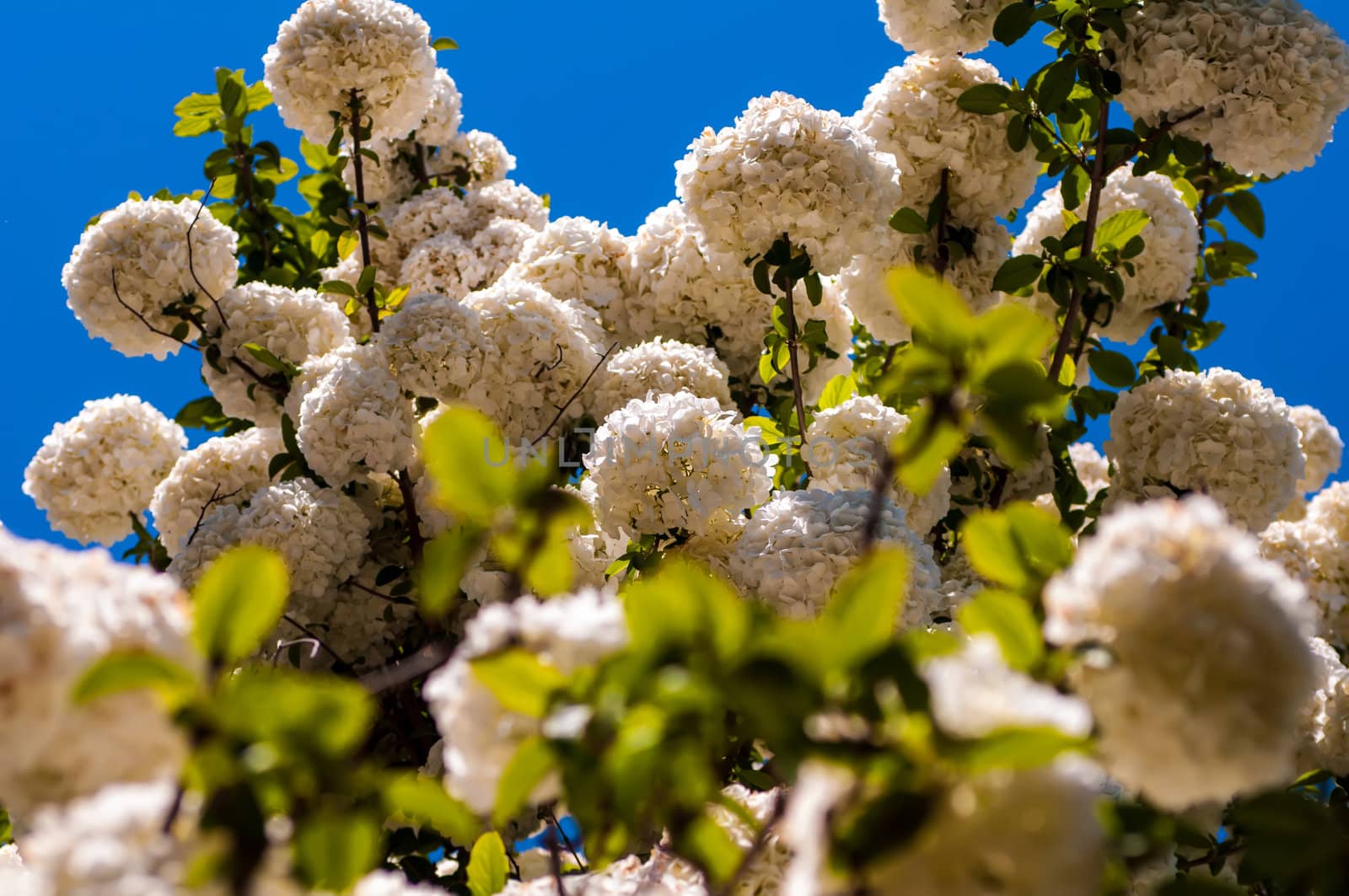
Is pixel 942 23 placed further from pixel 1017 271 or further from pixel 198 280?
pixel 198 280

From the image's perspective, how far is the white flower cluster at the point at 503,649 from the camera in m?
0.54

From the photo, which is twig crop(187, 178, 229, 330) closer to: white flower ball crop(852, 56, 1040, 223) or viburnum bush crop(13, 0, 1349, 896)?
viburnum bush crop(13, 0, 1349, 896)

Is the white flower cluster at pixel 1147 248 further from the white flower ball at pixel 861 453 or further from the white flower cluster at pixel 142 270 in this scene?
the white flower cluster at pixel 142 270

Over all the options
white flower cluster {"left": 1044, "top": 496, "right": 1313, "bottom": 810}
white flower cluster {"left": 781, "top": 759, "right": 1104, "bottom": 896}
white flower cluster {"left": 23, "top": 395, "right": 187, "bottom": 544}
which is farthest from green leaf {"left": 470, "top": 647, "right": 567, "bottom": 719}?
white flower cluster {"left": 23, "top": 395, "right": 187, "bottom": 544}

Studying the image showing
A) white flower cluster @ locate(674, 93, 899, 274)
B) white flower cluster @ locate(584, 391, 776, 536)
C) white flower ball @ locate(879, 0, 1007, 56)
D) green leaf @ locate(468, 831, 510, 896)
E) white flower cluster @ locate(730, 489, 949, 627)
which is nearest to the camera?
green leaf @ locate(468, 831, 510, 896)

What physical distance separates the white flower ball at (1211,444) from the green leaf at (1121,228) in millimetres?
247

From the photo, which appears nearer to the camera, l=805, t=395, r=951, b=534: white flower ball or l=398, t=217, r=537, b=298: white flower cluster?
l=805, t=395, r=951, b=534: white flower ball

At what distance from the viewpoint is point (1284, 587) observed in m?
0.56

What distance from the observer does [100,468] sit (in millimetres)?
2148

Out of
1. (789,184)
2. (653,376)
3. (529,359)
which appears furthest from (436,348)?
(789,184)

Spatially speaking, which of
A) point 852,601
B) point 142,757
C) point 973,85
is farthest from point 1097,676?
point 973,85

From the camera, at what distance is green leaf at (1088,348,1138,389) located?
1.85 meters

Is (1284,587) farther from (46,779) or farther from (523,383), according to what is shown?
(523,383)

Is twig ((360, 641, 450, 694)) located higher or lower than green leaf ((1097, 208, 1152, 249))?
lower
